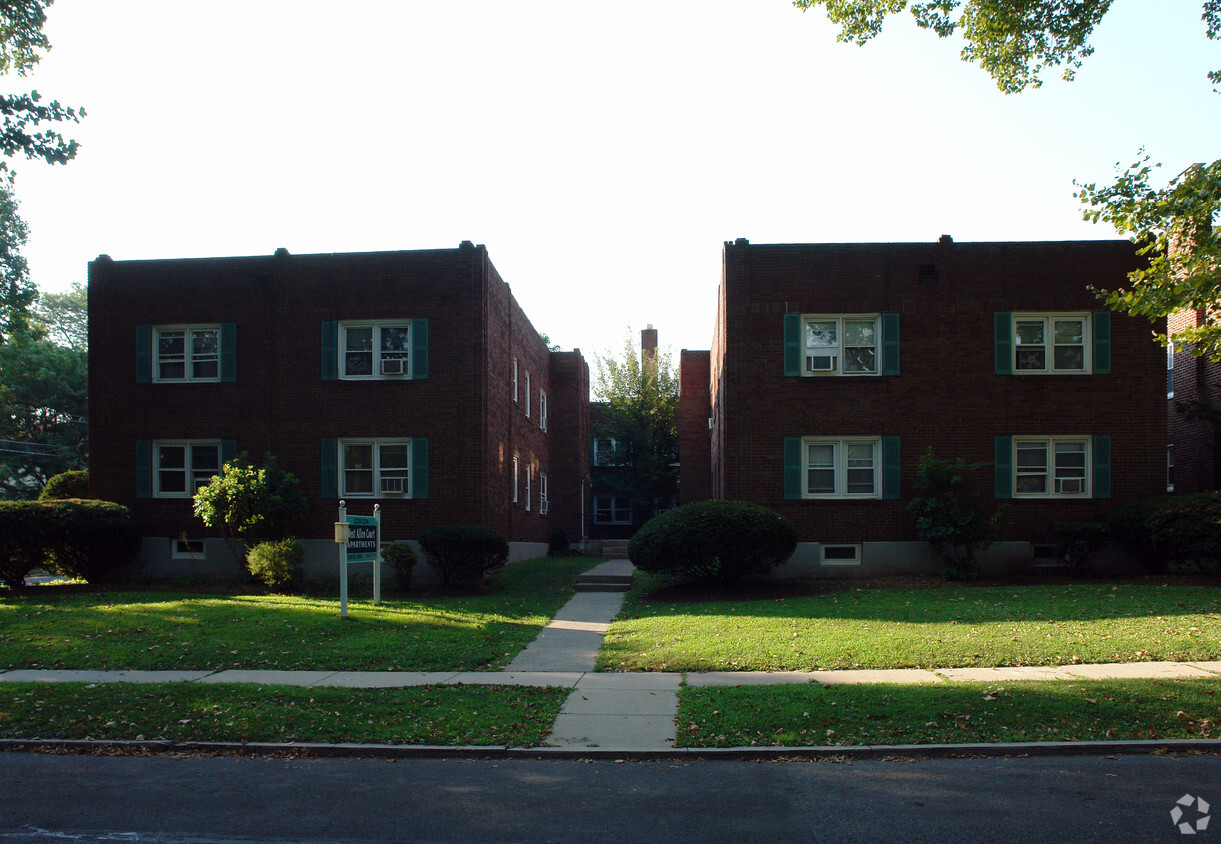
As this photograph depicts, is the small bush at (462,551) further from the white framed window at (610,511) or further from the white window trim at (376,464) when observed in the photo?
the white framed window at (610,511)

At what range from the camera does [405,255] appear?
2030 cm

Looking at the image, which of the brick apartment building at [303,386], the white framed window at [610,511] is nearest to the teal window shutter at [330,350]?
the brick apartment building at [303,386]

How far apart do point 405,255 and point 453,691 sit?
13207 mm

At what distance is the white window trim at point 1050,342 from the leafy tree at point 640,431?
18.2 meters

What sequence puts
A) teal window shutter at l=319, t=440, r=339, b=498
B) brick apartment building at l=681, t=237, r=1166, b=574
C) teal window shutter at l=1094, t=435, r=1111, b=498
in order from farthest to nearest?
teal window shutter at l=319, t=440, r=339, b=498 → brick apartment building at l=681, t=237, r=1166, b=574 → teal window shutter at l=1094, t=435, r=1111, b=498

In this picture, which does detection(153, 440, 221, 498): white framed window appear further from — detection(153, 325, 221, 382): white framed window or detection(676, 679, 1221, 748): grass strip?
detection(676, 679, 1221, 748): grass strip

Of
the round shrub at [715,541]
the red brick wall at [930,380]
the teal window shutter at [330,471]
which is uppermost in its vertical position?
the red brick wall at [930,380]

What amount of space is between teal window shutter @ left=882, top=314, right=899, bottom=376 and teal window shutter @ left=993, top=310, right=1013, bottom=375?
217 cm

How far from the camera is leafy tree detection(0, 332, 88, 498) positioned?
41.9m

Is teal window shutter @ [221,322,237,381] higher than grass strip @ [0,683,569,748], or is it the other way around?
teal window shutter @ [221,322,237,381]

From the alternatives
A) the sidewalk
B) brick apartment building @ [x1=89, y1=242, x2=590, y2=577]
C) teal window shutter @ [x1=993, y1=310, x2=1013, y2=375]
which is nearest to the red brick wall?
teal window shutter @ [x1=993, y1=310, x2=1013, y2=375]

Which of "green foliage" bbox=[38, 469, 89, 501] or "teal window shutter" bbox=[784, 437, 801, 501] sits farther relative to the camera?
"green foliage" bbox=[38, 469, 89, 501]

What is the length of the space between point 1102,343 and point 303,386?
58.1 ft

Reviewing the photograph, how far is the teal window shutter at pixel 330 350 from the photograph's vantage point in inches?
799
